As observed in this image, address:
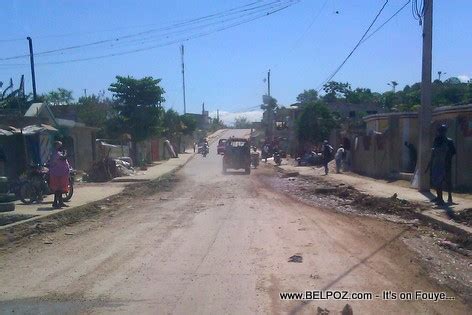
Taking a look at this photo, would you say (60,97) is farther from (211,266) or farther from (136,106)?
(211,266)

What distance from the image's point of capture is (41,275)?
865cm

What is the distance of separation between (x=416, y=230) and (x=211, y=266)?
5662 millimetres

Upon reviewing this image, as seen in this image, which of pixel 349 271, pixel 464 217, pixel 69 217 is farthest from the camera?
pixel 69 217

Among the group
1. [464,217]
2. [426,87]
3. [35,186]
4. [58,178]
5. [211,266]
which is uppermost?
[426,87]

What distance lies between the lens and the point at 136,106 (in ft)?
150

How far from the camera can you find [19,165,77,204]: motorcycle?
17.9 metres

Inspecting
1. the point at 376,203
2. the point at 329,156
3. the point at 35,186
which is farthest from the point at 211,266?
the point at 329,156

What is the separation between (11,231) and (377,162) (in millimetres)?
19176

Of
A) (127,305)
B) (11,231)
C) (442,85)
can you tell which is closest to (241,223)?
(11,231)

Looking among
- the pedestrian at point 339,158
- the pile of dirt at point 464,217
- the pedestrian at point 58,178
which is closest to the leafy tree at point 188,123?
the pedestrian at point 339,158

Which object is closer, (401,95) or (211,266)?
(211,266)

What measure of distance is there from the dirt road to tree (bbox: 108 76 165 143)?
102 ft

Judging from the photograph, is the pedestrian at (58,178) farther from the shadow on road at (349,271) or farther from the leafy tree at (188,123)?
the leafy tree at (188,123)

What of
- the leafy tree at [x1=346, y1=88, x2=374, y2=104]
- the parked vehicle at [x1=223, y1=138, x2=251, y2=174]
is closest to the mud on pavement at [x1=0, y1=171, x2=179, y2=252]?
the parked vehicle at [x1=223, y1=138, x2=251, y2=174]
